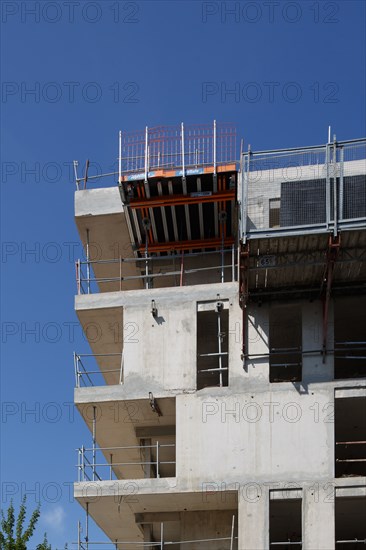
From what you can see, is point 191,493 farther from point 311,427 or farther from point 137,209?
point 137,209

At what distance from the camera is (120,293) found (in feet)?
87.8

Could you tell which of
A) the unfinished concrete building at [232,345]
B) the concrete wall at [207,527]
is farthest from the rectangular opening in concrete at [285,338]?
the concrete wall at [207,527]

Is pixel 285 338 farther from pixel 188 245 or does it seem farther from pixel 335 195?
pixel 335 195

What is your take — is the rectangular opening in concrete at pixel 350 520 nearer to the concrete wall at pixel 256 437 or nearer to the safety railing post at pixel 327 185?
the concrete wall at pixel 256 437

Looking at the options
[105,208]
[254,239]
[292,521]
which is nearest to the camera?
[254,239]

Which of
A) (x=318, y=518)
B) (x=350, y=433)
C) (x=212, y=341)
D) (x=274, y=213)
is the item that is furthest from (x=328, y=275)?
(x=318, y=518)

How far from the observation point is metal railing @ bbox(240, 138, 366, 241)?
2317cm

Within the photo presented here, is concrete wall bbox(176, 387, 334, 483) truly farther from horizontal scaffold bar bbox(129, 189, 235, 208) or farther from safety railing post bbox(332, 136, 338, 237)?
horizontal scaffold bar bbox(129, 189, 235, 208)

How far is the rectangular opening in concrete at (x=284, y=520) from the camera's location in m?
23.5

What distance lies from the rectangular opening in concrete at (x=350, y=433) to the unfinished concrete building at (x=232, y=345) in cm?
8

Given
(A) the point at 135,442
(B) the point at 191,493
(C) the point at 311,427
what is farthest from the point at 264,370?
(A) the point at 135,442

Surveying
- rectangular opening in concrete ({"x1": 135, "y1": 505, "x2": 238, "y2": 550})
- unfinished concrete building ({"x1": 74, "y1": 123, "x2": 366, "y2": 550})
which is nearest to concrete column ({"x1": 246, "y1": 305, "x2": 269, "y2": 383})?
unfinished concrete building ({"x1": 74, "y1": 123, "x2": 366, "y2": 550})

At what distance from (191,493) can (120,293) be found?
20.6ft

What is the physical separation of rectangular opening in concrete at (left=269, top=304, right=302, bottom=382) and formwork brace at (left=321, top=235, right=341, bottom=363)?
3.25 ft
